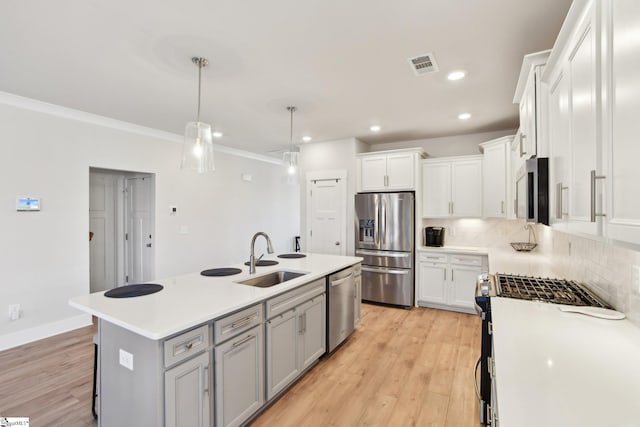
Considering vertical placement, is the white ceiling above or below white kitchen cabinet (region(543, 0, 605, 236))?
above

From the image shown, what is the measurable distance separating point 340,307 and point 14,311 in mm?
3445

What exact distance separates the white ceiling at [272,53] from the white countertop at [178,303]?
1750mm

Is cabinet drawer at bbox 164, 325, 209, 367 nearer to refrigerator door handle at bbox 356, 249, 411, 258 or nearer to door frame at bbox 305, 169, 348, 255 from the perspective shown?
refrigerator door handle at bbox 356, 249, 411, 258

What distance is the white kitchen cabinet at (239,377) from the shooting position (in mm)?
1763

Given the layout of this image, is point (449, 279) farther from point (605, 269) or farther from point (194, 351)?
point (194, 351)

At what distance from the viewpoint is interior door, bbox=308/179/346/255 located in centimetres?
499

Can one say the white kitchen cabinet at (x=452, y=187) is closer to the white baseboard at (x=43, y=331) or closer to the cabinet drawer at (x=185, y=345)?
the cabinet drawer at (x=185, y=345)

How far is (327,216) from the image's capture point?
5117mm

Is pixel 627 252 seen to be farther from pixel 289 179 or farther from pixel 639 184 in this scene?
pixel 289 179

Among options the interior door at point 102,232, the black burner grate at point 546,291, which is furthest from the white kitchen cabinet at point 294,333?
the interior door at point 102,232

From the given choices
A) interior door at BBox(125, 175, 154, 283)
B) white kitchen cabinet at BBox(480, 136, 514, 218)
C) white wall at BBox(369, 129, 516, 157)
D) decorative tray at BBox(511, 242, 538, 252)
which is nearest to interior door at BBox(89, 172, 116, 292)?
interior door at BBox(125, 175, 154, 283)

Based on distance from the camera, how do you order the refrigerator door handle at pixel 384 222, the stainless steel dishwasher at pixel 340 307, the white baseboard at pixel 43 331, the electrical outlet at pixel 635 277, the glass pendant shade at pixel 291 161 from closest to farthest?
the electrical outlet at pixel 635 277 → the stainless steel dishwasher at pixel 340 307 → the white baseboard at pixel 43 331 → the glass pendant shade at pixel 291 161 → the refrigerator door handle at pixel 384 222

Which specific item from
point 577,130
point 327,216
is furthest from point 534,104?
point 327,216

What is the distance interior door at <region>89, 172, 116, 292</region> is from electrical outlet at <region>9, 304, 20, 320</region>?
130 centimetres
